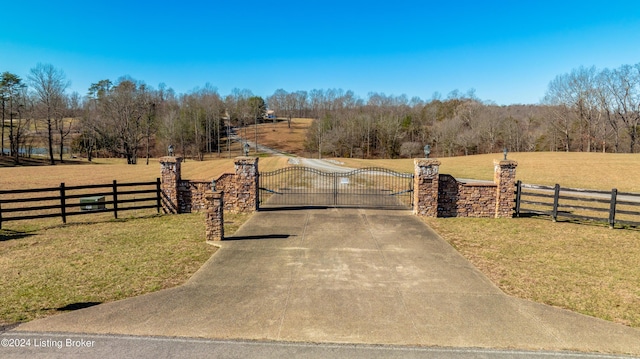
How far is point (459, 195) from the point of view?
44.8ft

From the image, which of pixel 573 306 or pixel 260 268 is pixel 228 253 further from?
pixel 573 306

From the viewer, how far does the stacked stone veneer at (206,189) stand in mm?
13805

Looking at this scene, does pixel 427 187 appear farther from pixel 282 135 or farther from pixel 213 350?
pixel 282 135

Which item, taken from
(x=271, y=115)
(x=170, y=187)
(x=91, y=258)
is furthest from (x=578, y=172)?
(x=271, y=115)

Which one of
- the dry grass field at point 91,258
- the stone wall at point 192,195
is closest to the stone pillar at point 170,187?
the stone wall at point 192,195

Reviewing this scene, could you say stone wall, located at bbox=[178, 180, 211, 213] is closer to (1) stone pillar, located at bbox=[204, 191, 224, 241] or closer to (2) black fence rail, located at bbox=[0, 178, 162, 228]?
(2) black fence rail, located at bbox=[0, 178, 162, 228]

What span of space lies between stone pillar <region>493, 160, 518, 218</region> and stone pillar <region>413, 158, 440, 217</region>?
2.38 m

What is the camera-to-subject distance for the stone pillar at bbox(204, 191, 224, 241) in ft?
32.7

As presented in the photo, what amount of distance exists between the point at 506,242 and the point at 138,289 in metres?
9.82

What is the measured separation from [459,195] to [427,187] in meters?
1.44

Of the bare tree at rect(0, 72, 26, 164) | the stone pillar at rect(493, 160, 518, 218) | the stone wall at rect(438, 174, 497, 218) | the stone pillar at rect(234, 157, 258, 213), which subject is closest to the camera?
the stone pillar at rect(493, 160, 518, 218)

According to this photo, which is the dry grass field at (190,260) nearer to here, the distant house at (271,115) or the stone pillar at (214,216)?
the stone pillar at (214,216)

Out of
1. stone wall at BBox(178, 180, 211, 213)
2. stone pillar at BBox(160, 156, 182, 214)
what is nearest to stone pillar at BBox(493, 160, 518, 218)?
stone wall at BBox(178, 180, 211, 213)

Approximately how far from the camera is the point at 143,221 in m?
12.7
